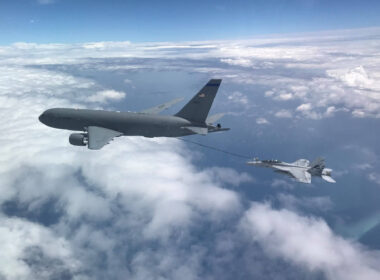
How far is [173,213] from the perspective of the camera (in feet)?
565

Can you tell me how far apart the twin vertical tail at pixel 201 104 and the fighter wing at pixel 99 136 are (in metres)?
11.1

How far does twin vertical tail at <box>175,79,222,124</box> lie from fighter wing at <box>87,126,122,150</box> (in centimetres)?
1110

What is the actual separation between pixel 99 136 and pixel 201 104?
16.0 metres

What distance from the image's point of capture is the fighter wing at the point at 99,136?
98.8 ft

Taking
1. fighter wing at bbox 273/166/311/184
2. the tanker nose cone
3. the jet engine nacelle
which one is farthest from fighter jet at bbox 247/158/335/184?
the tanker nose cone

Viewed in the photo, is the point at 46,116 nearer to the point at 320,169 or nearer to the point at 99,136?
the point at 99,136

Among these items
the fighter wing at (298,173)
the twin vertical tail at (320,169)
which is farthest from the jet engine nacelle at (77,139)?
the twin vertical tail at (320,169)

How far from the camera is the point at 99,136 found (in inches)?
1308

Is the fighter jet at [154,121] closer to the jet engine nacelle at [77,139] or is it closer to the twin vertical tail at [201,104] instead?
the twin vertical tail at [201,104]

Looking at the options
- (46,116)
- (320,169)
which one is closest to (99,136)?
(46,116)

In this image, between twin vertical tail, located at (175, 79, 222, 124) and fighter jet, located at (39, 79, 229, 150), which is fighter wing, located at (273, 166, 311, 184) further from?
twin vertical tail, located at (175, 79, 222, 124)

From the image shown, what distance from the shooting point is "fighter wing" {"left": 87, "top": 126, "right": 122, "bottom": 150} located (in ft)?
98.8

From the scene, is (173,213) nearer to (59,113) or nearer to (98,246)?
(98,246)

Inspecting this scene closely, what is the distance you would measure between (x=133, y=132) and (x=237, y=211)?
162418mm
